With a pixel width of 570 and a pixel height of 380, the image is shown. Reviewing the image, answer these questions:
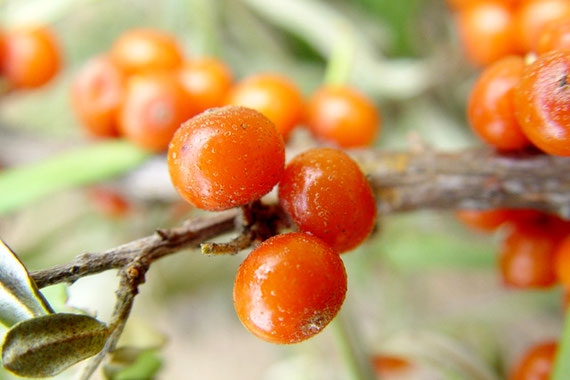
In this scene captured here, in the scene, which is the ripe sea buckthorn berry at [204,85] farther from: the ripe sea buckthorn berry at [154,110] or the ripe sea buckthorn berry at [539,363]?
the ripe sea buckthorn berry at [539,363]

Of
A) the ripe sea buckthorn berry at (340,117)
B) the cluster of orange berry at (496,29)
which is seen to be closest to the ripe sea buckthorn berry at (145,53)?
the ripe sea buckthorn berry at (340,117)

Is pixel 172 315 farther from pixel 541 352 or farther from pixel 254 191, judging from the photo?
pixel 254 191

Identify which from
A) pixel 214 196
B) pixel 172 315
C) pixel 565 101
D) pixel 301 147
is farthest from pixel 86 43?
pixel 565 101

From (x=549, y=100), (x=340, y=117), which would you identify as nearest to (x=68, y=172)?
(x=340, y=117)

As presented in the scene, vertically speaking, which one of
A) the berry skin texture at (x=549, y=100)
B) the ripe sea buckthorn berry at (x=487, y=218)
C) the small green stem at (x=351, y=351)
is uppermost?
the berry skin texture at (x=549, y=100)

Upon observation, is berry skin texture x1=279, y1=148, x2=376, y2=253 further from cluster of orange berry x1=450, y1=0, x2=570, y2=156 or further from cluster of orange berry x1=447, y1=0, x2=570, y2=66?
cluster of orange berry x1=447, y1=0, x2=570, y2=66

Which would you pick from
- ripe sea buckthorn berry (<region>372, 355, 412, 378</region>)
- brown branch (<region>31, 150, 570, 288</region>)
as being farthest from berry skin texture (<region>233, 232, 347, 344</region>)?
ripe sea buckthorn berry (<region>372, 355, 412, 378</region>)

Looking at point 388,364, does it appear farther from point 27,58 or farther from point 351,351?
point 27,58

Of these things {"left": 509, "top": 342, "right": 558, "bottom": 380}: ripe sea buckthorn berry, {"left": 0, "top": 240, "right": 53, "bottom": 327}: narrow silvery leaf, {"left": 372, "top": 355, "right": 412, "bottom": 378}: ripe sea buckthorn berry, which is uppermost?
{"left": 0, "top": 240, "right": 53, "bottom": 327}: narrow silvery leaf
